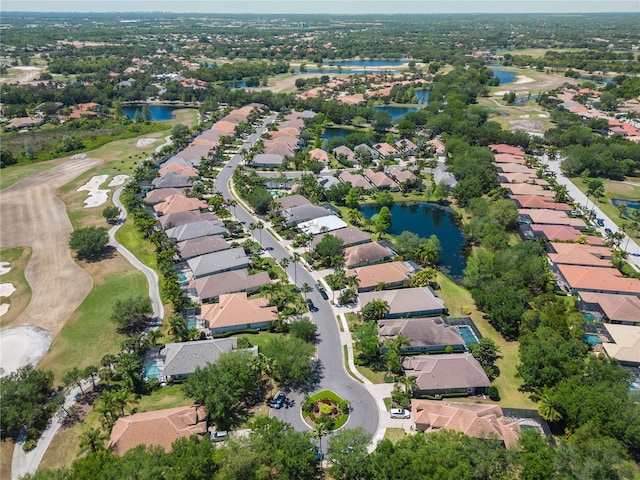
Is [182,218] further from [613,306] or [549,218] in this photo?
[613,306]

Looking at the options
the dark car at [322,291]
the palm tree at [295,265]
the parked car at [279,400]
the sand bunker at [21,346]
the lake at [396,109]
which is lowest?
the sand bunker at [21,346]

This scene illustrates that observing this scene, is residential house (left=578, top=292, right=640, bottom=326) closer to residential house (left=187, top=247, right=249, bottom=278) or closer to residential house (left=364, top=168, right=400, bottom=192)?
residential house (left=364, top=168, right=400, bottom=192)

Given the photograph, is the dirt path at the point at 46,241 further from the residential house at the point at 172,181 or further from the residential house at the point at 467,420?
the residential house at the point at 467,420

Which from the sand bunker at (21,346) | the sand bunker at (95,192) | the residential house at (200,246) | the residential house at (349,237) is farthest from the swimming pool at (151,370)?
the sand bunker at (95,192)

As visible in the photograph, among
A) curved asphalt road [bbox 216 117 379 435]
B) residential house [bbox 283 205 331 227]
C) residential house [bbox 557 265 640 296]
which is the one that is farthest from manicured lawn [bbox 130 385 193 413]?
residential house [bbox 557 265 640 296]

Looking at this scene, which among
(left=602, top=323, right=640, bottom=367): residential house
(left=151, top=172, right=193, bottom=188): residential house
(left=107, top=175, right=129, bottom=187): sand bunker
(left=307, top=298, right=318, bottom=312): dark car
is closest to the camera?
(left=602, top=323, right=640, bottom=367): residential house

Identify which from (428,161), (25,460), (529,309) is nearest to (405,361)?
(529,309)
